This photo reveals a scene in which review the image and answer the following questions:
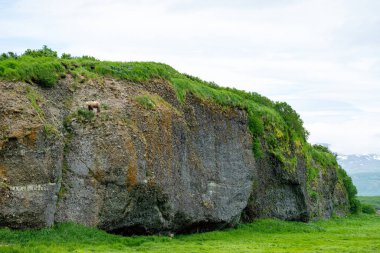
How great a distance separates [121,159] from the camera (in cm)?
3356

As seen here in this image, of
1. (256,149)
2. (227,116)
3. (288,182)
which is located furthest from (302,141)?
(227,116)

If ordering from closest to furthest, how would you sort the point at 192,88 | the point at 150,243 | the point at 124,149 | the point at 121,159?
the point at 150,243 < the point at 121,159 < the point at 124,149 < the point at 192,88

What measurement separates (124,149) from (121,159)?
646 millimetres

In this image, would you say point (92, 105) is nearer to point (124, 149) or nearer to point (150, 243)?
point (124, 149)

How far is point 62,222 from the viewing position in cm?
3128

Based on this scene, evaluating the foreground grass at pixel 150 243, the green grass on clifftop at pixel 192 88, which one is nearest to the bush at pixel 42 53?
the green grass on clifftop at pixel 192 88

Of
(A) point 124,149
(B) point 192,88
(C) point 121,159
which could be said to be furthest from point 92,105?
(B) point 192,88

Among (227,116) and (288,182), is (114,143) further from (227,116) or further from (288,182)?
(288,182)

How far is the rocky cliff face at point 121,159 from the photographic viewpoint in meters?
29.5

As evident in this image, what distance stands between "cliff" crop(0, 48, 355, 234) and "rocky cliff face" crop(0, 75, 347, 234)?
0.06 metres

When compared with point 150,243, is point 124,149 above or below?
above

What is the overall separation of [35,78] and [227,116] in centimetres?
1765

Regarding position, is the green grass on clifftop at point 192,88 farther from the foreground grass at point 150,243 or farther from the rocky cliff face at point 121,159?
Answer: the foreground grass at point 150,243

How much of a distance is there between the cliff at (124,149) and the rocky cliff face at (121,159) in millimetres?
57
